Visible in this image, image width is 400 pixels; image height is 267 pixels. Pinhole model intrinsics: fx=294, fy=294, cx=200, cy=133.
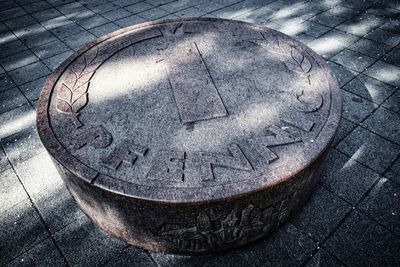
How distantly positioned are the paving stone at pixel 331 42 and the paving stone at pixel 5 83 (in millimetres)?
4512

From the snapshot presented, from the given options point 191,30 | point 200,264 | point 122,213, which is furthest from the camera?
point 191,30

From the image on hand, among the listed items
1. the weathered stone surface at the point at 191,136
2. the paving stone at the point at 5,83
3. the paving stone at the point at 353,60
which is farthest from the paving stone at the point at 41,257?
the paving stone at the point at 353,60

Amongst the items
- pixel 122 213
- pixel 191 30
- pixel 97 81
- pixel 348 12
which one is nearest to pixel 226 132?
pixel 122 213

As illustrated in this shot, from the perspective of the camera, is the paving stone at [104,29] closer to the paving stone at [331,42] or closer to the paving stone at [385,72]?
the paving stone at [331,42]

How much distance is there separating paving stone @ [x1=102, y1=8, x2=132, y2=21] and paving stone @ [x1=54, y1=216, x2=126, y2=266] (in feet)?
13.8

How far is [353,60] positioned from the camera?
433 centimetres

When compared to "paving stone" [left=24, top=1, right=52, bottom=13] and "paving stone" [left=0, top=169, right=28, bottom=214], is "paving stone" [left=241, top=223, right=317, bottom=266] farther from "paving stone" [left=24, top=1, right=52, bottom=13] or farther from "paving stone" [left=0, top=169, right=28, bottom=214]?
"paving stone" [left=24, top=1, right=52, bottom=13]

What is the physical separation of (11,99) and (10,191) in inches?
62.8

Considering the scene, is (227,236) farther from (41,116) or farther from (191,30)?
(191,30)

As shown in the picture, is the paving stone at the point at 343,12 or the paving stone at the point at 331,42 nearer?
the paving stone at the point at 331,42

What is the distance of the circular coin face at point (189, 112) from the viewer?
7.09ft

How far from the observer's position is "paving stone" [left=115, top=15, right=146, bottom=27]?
17.6 feet

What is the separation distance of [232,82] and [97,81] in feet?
4.52

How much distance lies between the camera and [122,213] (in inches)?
86.7
